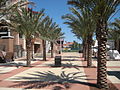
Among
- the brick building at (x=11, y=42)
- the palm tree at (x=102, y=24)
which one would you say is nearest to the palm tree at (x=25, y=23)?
the brick building at (x=11, y=42)

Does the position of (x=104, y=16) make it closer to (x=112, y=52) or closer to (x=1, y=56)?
(x=1, y=56)

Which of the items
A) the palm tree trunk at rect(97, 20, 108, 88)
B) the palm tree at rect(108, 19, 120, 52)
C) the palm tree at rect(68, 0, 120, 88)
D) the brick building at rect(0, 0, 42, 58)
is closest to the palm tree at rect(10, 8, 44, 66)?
the brick building at rect(0, 0, 42, 58)

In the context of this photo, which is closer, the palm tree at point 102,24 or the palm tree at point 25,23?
the palm tree at point 102,24

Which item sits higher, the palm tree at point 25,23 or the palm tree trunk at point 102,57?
the palm tree at point 25,23

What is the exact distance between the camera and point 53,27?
31375mm

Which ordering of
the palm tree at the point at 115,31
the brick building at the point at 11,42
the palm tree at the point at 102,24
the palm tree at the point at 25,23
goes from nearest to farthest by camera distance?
the palm tree at the point at 102,24 < the palm tree at the point at 25,23 < the brick building at the point at 11,42 < the palm tree at the point at 115,31

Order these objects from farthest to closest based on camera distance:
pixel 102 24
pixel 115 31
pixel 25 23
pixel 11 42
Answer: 1. pixel 115 31
2. pixel 11 42
3. pixel 25 23
4. pixel 102 24

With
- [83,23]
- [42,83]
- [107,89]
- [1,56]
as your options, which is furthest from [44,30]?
[107,89]

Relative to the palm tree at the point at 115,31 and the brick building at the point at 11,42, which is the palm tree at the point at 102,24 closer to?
the brick building at the point at 11,42

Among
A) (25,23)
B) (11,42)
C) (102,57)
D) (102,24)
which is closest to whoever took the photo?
(102,57)

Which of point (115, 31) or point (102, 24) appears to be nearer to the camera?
point (102, 24)

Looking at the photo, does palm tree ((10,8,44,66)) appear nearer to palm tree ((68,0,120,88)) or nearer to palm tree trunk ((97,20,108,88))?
palm tree ((68,0,120,88))

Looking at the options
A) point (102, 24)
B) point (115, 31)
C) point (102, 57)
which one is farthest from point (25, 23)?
point (115, 31)

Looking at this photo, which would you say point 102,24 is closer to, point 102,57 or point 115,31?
point 102,57
